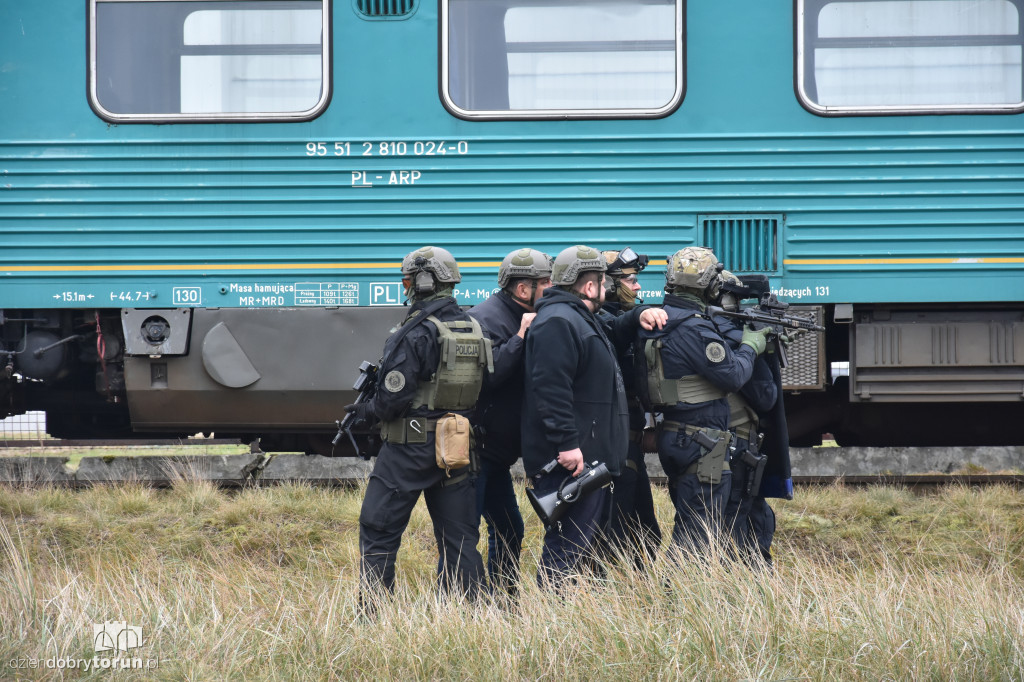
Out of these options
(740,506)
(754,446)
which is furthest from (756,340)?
(740,506)

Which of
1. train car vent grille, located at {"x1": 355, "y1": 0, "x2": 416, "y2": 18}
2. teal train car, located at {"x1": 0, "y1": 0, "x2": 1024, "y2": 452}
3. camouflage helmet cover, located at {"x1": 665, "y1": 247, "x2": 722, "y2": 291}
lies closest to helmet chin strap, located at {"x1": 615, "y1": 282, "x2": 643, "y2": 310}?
camouflage helmet cover, located at {"x1": 665, "y1": 247, "x2": 722, "y2": 291}

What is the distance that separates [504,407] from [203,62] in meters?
3.30

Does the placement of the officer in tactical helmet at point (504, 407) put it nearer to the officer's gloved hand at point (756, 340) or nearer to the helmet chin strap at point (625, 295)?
the helmet chin strap at point (625, 295)

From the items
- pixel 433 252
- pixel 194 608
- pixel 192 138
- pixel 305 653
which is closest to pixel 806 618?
pixel 305 653

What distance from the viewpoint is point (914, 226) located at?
5957 mm

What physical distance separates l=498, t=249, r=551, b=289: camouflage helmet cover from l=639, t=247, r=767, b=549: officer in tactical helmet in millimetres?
557

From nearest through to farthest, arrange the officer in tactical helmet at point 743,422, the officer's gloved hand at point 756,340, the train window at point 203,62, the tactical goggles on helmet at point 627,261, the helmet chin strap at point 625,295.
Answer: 1. the officer's gloved hand at point 756,340
2. the officer in tactical helmet at point 743,422
3. the tactical goggles on helmet at point 627,261
4. the helmet chin strap at point 625,295
5. the train window at point 203,62

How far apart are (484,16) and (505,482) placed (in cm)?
305

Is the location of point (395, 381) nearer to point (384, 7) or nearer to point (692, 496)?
point (692, 496)

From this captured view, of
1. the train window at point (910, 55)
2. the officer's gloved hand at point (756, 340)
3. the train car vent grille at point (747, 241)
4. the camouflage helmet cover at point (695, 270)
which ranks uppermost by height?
the train window at point (910, 55)

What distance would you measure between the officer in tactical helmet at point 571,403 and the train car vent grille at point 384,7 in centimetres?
271

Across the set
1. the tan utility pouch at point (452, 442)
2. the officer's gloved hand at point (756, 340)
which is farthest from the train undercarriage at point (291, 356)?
the tan utility pouch at point (452, 442)

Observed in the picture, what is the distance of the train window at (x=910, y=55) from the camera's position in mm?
5941

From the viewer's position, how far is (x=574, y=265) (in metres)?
4.06
